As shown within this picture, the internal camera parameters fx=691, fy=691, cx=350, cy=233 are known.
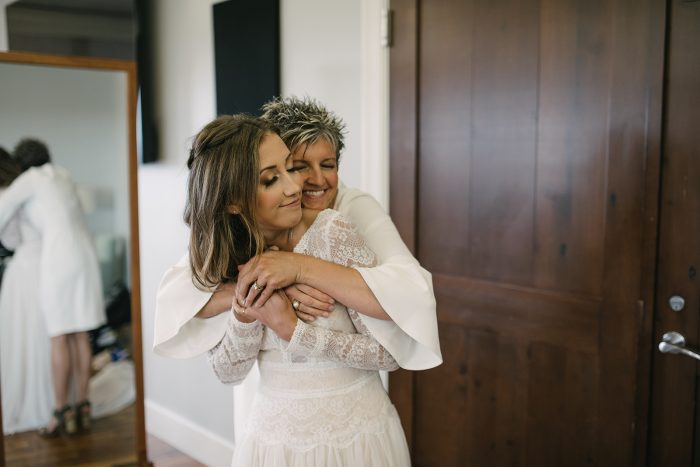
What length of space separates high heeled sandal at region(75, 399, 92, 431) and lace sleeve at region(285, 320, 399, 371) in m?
1.60

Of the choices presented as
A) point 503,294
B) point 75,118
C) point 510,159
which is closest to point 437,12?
point 510,159

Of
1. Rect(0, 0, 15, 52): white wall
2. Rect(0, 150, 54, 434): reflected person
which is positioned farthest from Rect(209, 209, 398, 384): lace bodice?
Rect(0, 0, 15, 52): white wall

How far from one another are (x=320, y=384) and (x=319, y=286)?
261mm

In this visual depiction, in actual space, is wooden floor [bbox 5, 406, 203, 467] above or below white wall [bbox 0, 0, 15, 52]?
below

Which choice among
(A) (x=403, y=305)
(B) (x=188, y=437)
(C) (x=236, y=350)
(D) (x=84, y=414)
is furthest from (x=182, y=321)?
(B) (x=188, y=437)

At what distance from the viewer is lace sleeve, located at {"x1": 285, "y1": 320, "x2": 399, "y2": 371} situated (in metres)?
1.38

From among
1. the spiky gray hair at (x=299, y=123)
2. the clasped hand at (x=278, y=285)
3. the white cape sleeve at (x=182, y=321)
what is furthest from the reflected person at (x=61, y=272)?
the clasped hand at (x=278, y=285)

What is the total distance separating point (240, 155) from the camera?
4.30ft

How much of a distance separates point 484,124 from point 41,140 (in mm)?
1550

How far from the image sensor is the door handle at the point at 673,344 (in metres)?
1.78

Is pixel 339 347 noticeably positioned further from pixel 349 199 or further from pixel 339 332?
pixel 349 199

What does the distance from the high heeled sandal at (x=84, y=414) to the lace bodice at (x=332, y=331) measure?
4.88 feet

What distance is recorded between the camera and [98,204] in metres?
2.64

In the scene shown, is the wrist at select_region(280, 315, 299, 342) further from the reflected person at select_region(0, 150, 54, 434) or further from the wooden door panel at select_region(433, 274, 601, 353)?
the reflected person at select_region(0, 150, 54, 434)
